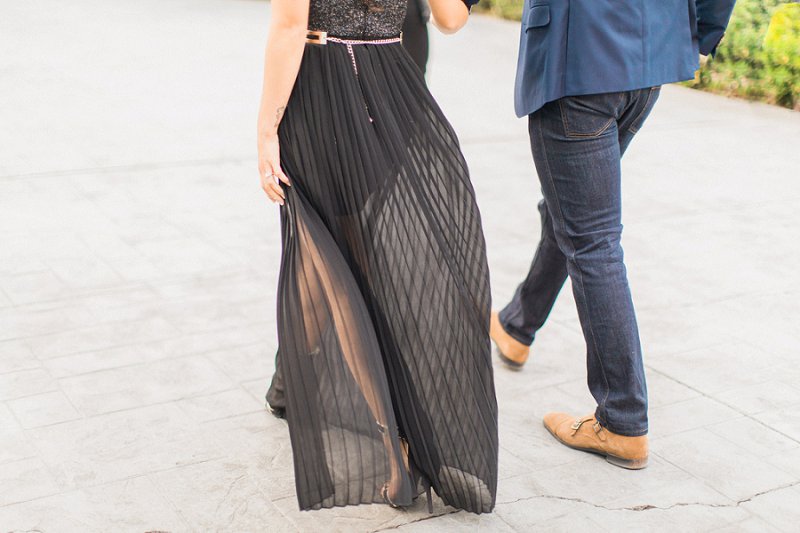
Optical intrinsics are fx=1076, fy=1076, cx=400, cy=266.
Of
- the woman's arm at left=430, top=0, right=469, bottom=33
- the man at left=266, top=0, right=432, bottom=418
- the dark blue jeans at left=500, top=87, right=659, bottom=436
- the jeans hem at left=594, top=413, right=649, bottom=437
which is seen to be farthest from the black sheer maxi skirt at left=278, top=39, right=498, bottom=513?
the man at left=266, top=0, right=432, bottom=418

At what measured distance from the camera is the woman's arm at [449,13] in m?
2.94

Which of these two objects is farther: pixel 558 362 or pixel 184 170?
pixel 184 170

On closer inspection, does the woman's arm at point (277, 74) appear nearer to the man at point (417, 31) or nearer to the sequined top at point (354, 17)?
the sequined top at point (354, 17)

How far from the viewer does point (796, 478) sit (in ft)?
10.2

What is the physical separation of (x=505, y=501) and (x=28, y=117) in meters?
5.34

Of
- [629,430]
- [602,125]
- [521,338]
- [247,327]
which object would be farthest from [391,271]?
[247,327]

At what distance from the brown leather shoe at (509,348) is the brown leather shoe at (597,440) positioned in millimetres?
424

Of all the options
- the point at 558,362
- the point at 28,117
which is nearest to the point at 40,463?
the point at 558,362

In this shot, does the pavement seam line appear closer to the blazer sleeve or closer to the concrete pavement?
the concrete pavement

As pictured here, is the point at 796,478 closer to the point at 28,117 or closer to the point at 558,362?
the point at 558,362

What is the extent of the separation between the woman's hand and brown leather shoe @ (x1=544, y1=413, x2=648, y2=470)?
1.16 m

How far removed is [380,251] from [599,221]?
666 millimetres

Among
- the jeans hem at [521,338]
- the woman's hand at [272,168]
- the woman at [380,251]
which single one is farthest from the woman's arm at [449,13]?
the jeans hem at [521,338]

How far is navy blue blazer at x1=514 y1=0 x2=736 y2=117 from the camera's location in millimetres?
2871
